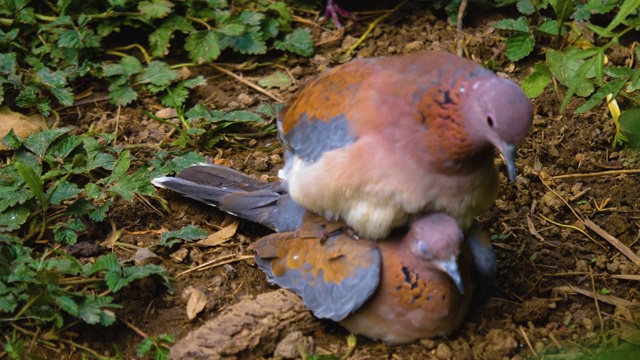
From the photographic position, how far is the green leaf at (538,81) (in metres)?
5.08

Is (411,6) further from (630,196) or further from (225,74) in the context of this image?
(630,196)

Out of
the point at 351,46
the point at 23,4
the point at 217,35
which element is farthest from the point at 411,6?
the point at 23,4

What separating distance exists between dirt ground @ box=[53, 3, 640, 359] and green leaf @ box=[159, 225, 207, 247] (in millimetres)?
72

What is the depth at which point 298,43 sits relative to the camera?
5.83 metres

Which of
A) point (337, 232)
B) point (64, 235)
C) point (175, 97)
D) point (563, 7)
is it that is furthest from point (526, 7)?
point (64, 235)

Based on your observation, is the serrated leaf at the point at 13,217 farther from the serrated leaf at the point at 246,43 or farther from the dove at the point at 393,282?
the serrated leaf at the point at 246,43

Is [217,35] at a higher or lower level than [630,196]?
higher

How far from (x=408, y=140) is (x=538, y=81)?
1.74 metres

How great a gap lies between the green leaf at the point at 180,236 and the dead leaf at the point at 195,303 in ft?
1.10

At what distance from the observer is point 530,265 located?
4.51 meters

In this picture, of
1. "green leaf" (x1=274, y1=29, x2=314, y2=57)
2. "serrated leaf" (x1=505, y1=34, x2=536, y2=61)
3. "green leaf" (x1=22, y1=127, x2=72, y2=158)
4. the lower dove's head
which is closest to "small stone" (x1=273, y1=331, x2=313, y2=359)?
the lower dove's head

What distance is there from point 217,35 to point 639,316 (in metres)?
3.13

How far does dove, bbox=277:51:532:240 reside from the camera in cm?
352

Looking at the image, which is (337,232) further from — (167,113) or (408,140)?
(167,113)
